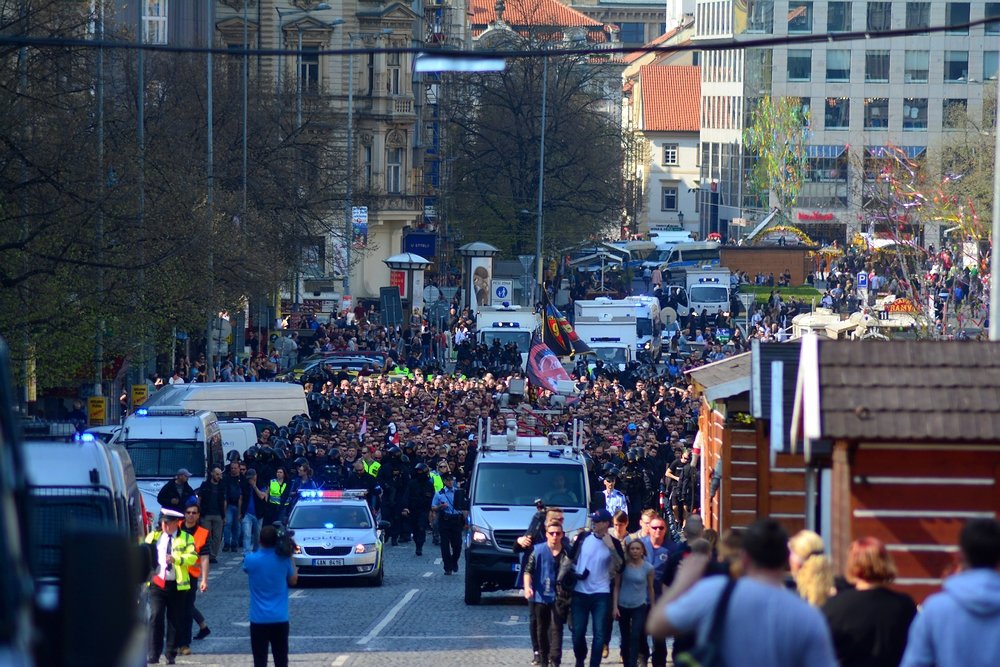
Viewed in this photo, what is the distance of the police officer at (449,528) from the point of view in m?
26.5

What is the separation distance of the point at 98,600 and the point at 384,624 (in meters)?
15.9

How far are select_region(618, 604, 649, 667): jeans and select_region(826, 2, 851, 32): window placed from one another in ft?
325

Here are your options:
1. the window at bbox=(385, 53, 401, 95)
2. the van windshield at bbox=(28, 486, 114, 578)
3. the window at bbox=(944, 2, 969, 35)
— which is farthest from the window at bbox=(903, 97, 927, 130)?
the van windshield at bbox=(28, 486, 114, 578)

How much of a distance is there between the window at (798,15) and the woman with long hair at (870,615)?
349ft

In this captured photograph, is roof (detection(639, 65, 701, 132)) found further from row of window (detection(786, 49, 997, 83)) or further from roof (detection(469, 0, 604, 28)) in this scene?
row of window (detection(786, 49, 997, 83))

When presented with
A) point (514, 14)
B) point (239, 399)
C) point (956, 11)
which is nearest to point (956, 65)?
point (956, 11)

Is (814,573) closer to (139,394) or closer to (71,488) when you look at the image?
(71,488)

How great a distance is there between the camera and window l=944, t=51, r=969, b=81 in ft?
364

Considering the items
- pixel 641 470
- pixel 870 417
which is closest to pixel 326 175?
pixel 641 470

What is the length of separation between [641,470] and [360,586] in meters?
5.99

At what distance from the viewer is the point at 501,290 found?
6353 cm

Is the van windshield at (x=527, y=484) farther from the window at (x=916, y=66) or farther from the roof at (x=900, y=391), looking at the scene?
the window at (x=916, y=66)

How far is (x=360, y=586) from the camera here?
83.0 feet

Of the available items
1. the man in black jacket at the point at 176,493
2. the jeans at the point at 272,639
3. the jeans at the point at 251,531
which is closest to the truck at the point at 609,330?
the jeans at the point at 251,531
